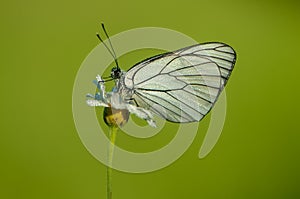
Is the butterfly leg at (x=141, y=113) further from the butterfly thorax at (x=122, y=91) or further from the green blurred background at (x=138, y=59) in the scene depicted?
the green blurred background at (x=138, y=59)

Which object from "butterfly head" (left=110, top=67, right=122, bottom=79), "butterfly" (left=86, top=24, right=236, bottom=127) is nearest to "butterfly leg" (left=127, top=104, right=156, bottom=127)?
"butterfly" (left=86, top=24, right=236, bottom=127)

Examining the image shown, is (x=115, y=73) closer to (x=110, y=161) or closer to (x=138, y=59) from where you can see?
(x=138, y=59)

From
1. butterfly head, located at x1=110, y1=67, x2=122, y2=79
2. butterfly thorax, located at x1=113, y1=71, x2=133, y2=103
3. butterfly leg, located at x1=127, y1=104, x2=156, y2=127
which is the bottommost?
butterfly leg, located at x1=127, y1=104, x2=156, y2=127

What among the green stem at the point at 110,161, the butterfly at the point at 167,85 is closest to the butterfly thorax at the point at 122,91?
the butterfly at the point at 167,85

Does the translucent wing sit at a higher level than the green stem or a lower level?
higher

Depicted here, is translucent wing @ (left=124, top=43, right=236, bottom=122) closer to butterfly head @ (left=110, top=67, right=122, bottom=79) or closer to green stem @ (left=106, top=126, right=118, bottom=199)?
butterfly head @ (left=110, top=67, right=122, bottom=79)
